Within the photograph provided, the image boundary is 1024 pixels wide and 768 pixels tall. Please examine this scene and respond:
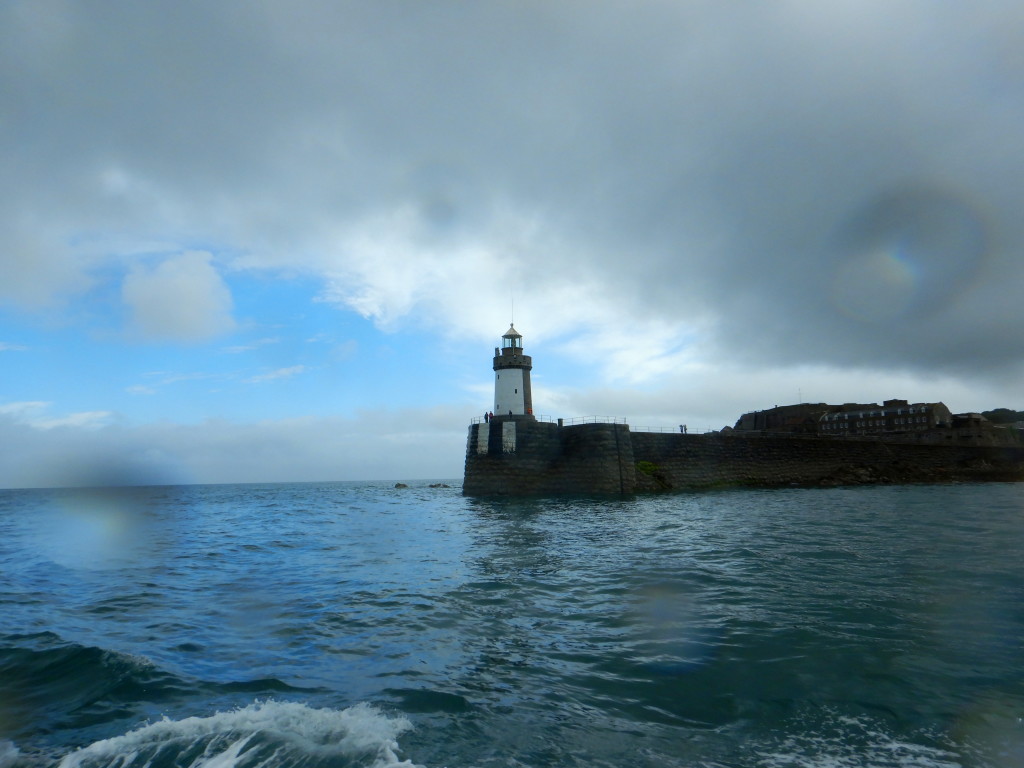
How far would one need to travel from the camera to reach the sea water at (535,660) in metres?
4.96

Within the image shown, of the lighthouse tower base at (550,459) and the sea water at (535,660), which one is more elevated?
the lighthouse tower base at (550,459)

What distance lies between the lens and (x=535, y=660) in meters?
7.10

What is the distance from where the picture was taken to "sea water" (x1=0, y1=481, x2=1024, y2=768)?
16.3 feet

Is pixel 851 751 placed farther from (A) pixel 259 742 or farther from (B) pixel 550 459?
(B) pixel 550 459

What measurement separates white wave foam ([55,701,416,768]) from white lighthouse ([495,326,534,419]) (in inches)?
1584

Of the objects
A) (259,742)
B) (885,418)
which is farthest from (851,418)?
(259,742)

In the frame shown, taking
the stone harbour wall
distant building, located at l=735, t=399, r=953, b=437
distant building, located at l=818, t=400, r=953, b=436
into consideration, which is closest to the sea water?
the stone harbour wall

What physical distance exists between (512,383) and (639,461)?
11.9 m

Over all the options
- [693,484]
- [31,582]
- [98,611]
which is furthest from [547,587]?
[693,484]

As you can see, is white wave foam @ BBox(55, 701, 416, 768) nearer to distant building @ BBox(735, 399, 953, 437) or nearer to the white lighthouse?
the white lighthouse

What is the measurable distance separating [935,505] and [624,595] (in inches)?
987

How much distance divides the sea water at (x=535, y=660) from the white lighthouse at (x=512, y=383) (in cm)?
3087

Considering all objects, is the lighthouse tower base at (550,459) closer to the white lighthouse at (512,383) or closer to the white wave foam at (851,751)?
the white lighthouse at (512,383)

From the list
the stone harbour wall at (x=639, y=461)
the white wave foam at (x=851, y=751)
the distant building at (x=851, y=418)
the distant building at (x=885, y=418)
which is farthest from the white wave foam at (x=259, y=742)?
the distant building at (x=885, y=418)
